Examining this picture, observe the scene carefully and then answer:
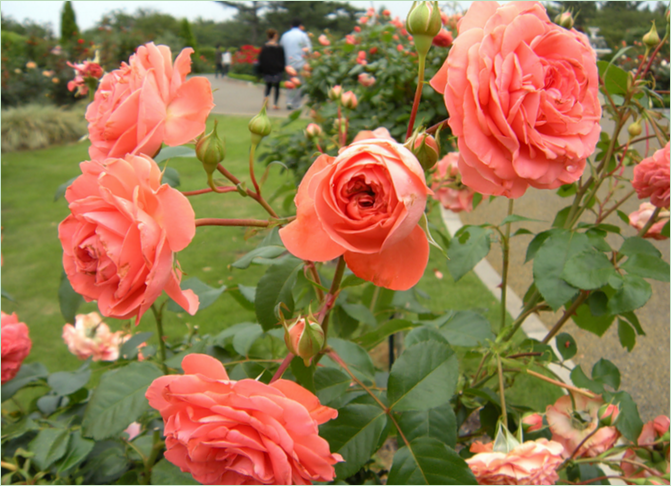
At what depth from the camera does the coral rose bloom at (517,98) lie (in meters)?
0.35

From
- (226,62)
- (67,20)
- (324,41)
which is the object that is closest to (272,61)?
(324,41)

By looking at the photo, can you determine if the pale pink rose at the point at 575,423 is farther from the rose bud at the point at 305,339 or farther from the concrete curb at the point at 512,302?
the concrete curb at the point at 512,302

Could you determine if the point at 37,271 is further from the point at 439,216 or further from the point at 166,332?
the point at 439,216

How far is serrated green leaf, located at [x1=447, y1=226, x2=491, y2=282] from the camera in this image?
0.73 metres

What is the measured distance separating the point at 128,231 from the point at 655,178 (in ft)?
2.29

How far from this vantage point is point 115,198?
32 centimetres

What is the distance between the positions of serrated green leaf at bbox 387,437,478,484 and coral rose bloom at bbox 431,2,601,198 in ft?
0.82

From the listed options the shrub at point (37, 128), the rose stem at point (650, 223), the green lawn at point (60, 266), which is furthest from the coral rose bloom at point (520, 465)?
the shrub at point (37, 128)

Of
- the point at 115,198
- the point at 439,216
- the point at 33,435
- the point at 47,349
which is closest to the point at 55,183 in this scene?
the point at 47,349

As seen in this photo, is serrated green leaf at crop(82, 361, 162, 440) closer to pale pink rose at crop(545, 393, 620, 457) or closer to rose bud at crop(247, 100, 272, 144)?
rose bud at crop(247, 100, 272, 144)

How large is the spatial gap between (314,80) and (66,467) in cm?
235

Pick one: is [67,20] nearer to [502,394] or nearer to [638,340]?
[638,340]

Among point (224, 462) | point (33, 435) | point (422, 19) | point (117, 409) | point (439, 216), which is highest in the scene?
point (422, 19)

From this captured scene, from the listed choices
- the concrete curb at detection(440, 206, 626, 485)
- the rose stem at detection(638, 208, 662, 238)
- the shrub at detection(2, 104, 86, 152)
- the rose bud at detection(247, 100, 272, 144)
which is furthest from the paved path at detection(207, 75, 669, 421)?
the shrub at detection(2, 104, 86, 152)
